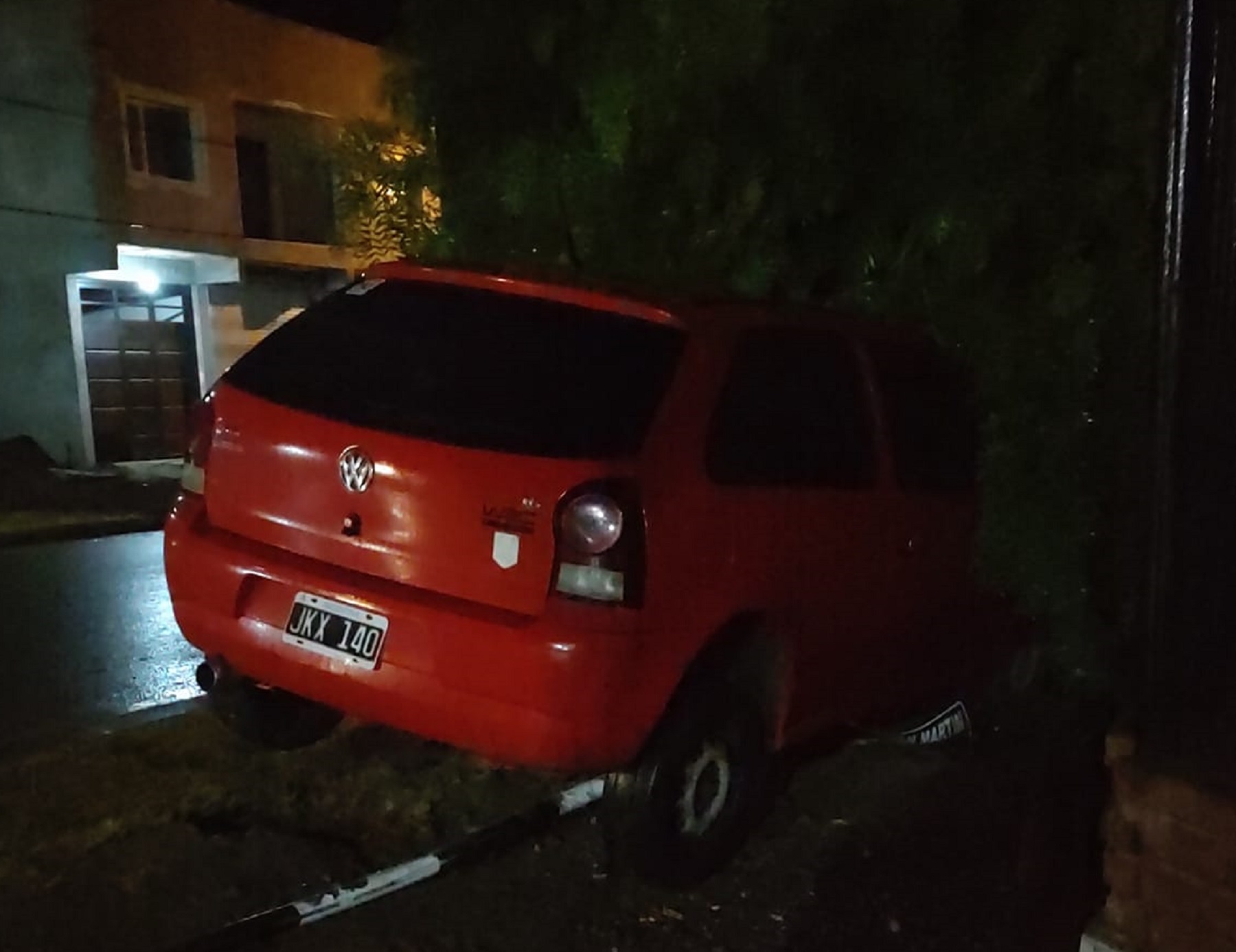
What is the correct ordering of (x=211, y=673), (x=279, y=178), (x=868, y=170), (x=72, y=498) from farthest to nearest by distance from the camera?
(x=279, y=178) → (x=72, y=498) → (x=868, y=170) → (x=211, y=673)

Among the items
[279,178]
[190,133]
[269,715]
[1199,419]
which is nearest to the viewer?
[1199,419]

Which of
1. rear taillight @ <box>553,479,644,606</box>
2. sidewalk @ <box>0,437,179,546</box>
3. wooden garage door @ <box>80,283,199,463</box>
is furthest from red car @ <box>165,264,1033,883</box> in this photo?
wooden garage door @ <box>80,283,199,463</box>

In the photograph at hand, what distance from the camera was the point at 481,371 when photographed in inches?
145

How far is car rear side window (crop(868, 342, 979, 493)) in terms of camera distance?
15.1 ft

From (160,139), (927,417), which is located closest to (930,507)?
(927,417)

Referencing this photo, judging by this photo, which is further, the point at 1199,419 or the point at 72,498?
the point at 72,498

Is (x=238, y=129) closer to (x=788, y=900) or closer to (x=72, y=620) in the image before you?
(x=72, y=620)

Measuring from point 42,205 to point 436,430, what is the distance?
13775mm

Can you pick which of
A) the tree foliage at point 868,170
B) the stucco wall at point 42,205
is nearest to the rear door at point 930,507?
the tree foliage at point 868,170

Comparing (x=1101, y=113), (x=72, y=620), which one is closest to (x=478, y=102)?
(x=1101, y=113)

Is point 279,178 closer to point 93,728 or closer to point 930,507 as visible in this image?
point 93,728

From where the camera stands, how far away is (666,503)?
354 cm

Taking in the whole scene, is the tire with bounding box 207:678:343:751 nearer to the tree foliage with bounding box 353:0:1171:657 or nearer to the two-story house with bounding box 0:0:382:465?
the tree foliage with bounding box 353:0:1171:657

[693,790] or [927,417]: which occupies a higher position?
[927,417]
